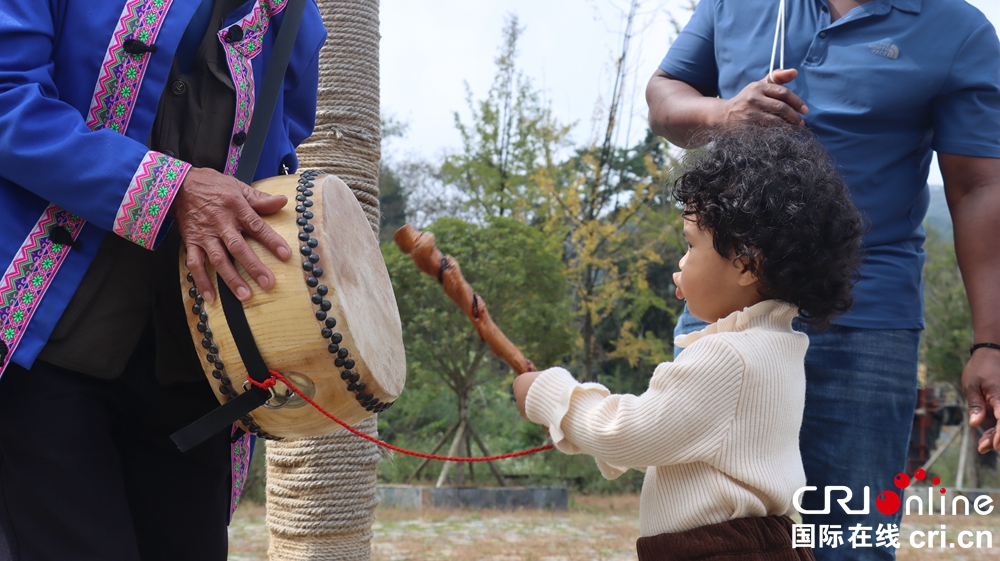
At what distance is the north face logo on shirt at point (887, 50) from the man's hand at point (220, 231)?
49.8 inches

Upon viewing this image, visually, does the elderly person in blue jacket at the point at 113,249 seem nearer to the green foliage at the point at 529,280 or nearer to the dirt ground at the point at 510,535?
the dirt ground at the point at 510,535

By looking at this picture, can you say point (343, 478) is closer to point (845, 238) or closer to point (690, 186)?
point (690, 186)

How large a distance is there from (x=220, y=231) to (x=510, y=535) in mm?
4437

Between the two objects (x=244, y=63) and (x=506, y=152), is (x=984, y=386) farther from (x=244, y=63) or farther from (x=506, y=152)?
(x=506, y=152)

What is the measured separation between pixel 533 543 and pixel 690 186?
3794 millimetres

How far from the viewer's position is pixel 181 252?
1.21m

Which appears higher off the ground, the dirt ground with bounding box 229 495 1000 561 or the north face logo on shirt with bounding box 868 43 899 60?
the north face logo on shirt with bounding box 868 43 899 60

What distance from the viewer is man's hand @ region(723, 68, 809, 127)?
1592mm

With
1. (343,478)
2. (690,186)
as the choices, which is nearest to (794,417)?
(690,186)

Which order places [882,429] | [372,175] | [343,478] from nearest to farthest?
[882,429] → [343,478] → [372,175]

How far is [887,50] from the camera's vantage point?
1.67 meters

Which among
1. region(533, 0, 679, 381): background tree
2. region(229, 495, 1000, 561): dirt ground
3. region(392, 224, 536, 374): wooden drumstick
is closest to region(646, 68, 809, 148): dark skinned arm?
region(392, 224, 536, 374): wooden drumstick

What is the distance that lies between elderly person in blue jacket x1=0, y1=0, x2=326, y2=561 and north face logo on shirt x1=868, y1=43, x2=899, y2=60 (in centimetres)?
124

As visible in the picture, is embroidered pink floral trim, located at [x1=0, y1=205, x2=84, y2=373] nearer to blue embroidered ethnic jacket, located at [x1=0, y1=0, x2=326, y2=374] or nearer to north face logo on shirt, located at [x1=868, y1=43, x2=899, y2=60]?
blue embroidered ethnic jacket, located at [x1=0, y1=0, x2=326, y2=374]
